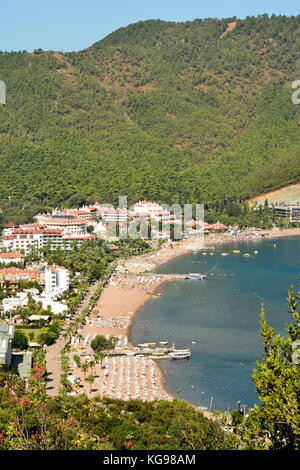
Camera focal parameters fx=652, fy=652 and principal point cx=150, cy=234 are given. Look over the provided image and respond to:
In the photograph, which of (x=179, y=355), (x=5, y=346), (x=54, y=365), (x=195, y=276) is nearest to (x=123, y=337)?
(x=179, y=355)

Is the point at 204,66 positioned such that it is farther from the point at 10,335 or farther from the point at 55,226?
the point at 10,335

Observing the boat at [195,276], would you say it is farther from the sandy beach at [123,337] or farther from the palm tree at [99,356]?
the palm tree at [99,356]

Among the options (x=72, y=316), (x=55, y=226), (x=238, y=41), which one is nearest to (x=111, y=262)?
(x=55, y=226)

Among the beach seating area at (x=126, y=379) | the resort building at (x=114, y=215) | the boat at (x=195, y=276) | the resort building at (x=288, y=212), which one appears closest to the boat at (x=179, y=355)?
the beach seating area at (x=126, y=379)

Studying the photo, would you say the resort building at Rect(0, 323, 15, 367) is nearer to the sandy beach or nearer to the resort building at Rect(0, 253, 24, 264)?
the sandy beach

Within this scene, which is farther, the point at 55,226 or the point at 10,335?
the point at 55,226
